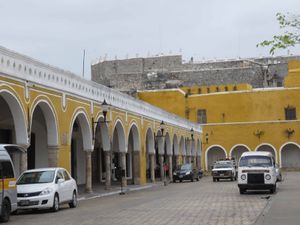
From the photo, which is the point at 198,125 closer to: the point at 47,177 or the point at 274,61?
the point at 274,61

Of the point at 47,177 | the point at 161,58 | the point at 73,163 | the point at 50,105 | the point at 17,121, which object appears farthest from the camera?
the point at 161,58

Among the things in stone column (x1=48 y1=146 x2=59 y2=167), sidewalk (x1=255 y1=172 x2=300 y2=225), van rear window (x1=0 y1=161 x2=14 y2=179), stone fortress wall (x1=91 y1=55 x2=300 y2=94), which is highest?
stone fortress wall (x1=91 y1=55 x2=300 y2=94)

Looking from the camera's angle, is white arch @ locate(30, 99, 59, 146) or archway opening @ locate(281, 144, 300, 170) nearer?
white arch @ locate(30, 99, 59, 146)

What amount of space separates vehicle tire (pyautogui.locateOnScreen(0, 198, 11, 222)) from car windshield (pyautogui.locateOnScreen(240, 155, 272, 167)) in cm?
1232

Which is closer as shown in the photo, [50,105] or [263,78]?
[50,105]

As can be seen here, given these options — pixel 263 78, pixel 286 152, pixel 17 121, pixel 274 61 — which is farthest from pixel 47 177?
pixel 274 61

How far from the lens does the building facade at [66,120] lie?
66.2 ft

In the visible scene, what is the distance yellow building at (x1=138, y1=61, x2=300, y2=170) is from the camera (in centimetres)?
6088

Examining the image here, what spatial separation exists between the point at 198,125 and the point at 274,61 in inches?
1043

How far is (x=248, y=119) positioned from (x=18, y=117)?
150 feet

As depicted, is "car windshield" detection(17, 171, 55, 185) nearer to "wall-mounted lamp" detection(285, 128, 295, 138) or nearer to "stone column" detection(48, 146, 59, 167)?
"stone column" detection(48, 146, 59, 167)

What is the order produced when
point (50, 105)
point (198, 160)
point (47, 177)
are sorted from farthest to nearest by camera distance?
point (198, 160)
point (50, 105)
point (47, 177)

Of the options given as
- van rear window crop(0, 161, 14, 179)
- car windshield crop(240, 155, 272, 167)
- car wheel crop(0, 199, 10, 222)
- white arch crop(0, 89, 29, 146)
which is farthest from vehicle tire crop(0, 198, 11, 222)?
car windshield crop(240, 155, 272, 167)

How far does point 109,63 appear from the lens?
293 feet
